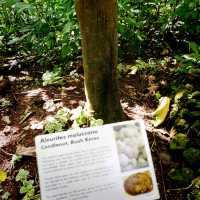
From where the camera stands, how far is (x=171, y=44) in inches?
217

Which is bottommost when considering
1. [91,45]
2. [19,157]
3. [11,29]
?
[19,157]

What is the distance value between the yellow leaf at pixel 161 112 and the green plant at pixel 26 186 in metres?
1.48

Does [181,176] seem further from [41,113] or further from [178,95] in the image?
[41,113]

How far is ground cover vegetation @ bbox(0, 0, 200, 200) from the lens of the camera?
3.29m

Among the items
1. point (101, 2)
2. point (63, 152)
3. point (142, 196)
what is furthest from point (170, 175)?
point (101, 2)

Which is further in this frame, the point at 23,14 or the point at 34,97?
the point at 23,14

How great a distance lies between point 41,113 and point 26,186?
110cm

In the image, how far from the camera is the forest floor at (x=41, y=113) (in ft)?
10.6

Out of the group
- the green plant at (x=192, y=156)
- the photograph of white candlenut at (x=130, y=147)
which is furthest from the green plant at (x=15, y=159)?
the green plant at (x=192, y=156)

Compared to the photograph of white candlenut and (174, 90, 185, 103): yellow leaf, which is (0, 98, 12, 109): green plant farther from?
the photograph of white candlenut

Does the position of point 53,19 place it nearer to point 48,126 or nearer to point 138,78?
point 138,78

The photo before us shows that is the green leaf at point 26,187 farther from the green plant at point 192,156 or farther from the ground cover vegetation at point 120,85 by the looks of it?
the green plant at point 192,156

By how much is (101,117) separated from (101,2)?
1153 mm

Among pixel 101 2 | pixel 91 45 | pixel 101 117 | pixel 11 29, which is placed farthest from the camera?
pixel 11 29
